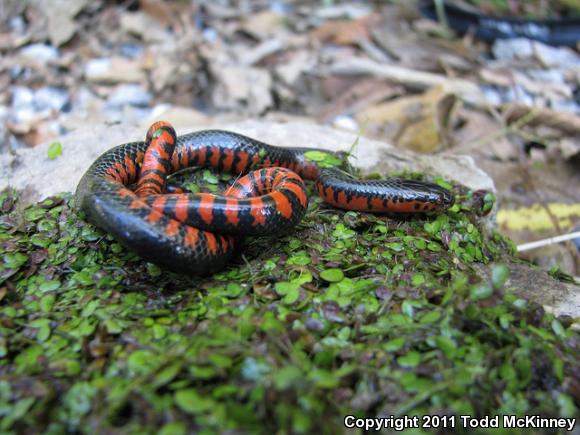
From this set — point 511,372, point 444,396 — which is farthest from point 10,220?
point 511,372

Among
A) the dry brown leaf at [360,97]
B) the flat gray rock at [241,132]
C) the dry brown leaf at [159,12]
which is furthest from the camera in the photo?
the dry brown leaf at [159,12]

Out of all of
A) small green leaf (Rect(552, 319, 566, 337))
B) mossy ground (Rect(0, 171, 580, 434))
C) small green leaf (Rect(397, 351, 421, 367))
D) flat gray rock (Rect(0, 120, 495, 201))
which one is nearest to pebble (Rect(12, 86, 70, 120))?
flat gray rock (Rect(0, 120, 495, 201))

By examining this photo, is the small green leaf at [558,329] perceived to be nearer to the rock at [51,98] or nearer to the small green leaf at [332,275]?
the small green leaf at [332,275]

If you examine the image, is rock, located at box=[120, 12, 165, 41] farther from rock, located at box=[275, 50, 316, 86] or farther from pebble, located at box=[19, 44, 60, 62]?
rock, located at box=[275, 50, 316, 86]

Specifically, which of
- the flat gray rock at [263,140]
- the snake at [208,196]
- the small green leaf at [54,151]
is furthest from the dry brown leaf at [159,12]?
the snake at [208,196]

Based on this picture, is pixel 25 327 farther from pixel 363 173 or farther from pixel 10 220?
pixel 363 173

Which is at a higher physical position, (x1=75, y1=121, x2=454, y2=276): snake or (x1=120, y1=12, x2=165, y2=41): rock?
(x1=120, y1=12, x2=165, y2=41): rock
